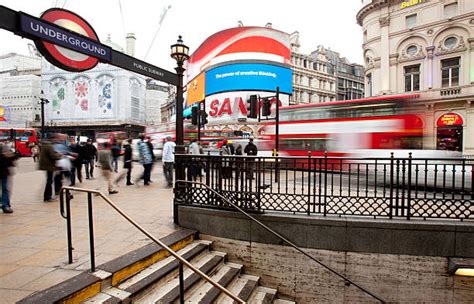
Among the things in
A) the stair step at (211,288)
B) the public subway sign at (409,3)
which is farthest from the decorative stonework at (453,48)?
the stair step at (211,288)

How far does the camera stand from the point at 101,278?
10.5 ft

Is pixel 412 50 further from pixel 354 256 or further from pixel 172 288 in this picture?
pixel 172 288

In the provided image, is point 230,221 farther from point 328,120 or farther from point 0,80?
point 0,80

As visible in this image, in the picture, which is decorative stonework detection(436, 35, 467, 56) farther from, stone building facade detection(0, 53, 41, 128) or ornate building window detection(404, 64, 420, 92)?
stone building facade detection(0, 53, 41, 128)

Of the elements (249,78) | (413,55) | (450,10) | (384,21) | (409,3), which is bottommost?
(413,55)

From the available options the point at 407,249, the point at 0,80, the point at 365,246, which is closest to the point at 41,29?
the point at 365,246

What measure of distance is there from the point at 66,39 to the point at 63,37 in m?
0.05

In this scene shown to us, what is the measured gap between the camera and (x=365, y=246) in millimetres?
4746

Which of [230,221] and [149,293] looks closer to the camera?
[149,293]

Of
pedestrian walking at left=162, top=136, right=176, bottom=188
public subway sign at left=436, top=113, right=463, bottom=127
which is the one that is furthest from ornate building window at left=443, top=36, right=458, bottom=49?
pedestrian walking at left=162, top=136, right=176, bottom=188

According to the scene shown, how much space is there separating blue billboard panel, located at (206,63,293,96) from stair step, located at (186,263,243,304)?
126 ft

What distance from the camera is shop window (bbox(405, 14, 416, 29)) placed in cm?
2697

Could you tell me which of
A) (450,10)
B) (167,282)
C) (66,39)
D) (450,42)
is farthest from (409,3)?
(167,282)

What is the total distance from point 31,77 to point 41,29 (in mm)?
71715
